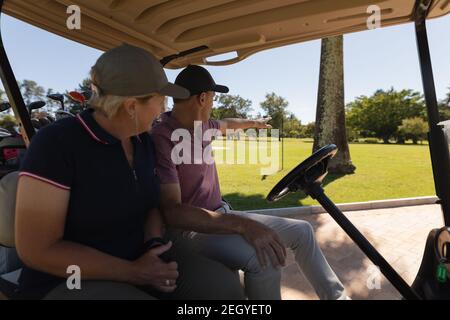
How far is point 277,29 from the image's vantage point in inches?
68.1

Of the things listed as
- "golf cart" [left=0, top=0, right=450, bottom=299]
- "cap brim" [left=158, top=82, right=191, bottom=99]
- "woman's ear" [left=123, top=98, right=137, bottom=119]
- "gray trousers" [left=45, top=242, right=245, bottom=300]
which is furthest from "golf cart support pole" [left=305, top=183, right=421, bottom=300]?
"woman's ear" [left=123, top=98, right=137, bottom=119]

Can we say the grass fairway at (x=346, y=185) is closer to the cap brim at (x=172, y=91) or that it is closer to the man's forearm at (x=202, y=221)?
the man's forearm at (x=202, y=221)

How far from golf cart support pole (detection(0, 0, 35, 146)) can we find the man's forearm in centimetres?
83

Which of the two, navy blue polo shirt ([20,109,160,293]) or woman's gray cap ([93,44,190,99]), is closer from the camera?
navy blue polo shirt ([20,109,160,293])

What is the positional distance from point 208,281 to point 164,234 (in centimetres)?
37

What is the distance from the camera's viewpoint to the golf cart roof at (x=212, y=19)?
1.48 metres

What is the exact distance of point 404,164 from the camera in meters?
10.7

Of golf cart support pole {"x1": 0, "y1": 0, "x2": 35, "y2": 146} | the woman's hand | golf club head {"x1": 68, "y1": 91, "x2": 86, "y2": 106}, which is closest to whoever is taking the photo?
the woman's hand

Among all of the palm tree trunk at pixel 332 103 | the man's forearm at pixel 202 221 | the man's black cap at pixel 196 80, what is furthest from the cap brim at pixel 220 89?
the palm tree trunk at pixel 332 103

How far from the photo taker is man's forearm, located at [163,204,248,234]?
144 centimetres

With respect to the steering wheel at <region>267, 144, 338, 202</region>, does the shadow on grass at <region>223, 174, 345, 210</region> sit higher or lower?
lower

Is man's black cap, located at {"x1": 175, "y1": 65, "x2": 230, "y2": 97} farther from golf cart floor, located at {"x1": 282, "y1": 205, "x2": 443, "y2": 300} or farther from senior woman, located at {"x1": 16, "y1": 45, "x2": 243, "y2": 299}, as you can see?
golf cart floor, located at {"x1": 282, "y1": 205, "x2": 443, "y2": 300}

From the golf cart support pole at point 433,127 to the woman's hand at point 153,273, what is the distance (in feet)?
3.99
